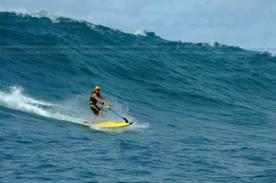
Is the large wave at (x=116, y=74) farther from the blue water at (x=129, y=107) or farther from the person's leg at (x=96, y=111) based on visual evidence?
the person's leg at (x=96, y=111)

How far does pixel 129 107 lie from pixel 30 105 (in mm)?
6082

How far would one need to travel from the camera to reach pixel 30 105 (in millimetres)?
27938

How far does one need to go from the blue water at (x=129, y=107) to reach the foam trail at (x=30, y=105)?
5 centimetres

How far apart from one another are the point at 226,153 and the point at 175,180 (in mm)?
4920

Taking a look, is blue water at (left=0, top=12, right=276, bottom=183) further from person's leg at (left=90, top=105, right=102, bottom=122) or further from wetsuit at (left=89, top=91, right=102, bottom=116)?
wetsuit at (left=89, top=91, right=102, bottom=116)

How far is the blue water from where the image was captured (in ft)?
60.7

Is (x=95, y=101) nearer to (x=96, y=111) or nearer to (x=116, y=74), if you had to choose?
(x=96, y=111)

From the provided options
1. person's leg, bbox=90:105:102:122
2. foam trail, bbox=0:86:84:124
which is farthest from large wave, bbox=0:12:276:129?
person's leg, bbox=90:105:102:122

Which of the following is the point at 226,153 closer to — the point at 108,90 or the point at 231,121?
the point at 231,121

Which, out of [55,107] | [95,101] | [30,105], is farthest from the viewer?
[55,107]

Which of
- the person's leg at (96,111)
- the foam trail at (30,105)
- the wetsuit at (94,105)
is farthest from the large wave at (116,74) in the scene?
the wetsuit at (94,105)

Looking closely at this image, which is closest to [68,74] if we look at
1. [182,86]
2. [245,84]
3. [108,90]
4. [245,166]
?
[108,90]

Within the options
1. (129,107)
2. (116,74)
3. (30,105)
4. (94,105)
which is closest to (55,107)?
(30,105)

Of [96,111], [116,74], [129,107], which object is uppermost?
[116,74]
